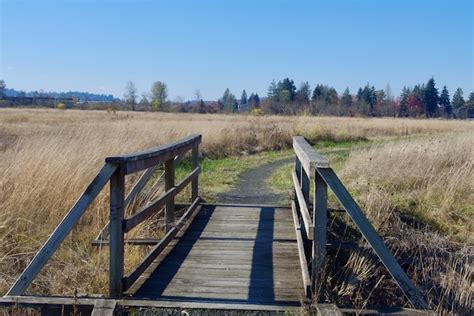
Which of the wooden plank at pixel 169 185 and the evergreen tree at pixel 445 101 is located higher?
the evergreen tree at pixel 445 101

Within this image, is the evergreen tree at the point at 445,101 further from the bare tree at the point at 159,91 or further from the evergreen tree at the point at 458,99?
the bare tree at the point at 159,91

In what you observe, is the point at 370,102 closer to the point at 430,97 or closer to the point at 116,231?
the point at 430,97

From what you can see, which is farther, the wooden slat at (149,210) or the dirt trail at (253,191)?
the dirt trail at (253,191)

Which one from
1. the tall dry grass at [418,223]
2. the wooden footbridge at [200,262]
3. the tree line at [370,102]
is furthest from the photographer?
the tree line at [370,102]

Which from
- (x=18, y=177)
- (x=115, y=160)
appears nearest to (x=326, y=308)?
(x=115, y=160)

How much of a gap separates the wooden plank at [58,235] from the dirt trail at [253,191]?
5.33 meters

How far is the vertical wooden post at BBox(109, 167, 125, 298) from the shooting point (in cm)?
379

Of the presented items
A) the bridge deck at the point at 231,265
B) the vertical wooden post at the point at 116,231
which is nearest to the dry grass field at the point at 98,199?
the vertical wooden post at the point at 116,231

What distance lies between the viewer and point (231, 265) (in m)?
4.95

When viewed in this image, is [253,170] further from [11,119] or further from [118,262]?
[11,119]

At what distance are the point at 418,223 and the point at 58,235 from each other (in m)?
5.82

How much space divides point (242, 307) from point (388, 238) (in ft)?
10.6

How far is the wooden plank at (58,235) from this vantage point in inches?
141

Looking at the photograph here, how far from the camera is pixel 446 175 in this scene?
9.10 m
